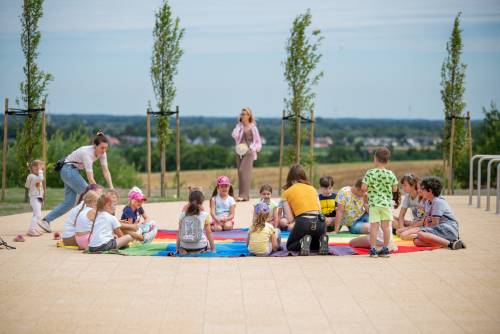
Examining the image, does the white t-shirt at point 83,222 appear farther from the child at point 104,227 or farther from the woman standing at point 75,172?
the woman standing at point 75,172

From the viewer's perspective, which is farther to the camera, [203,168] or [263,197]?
[203,168]

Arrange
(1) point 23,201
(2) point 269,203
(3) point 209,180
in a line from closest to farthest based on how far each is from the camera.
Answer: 1. (2) point 269,203
2. (1) point 23,201
3. (3) point 209,180

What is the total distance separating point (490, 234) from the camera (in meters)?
13.2

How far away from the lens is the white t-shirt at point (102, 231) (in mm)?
10984

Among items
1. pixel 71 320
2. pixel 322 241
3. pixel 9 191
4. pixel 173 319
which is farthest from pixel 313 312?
pixel 9 191

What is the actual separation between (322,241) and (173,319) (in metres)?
3.80

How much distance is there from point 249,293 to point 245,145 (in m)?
10.0

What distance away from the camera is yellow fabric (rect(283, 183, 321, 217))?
36.0 ft

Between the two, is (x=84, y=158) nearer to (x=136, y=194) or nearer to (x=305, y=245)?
(x=136, y=194)

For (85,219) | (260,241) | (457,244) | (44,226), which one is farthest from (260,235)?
(44,226)

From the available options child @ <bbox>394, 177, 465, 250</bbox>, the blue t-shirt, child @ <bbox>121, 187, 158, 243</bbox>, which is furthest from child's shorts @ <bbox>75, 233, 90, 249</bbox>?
child @ <bbox>394, 177, 465, 250</bbox>

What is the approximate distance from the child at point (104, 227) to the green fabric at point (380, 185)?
121 inches

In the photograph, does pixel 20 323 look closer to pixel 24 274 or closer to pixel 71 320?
pixel 71 320

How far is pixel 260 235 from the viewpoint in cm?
1098
